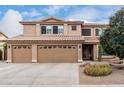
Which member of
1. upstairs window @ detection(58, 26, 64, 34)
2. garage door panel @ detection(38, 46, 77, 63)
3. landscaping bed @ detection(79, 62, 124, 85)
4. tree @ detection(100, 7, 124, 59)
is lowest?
landscaping bed @ detection(79, 62, 124, 85)

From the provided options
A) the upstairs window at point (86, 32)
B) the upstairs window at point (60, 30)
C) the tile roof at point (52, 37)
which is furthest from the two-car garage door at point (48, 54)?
the upstairs window at point (86, 32)

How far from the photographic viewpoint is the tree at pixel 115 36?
Answer: 19797 millimetres

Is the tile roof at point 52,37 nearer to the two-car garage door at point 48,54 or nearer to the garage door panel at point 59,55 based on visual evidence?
the two-car garage door at point 48,54

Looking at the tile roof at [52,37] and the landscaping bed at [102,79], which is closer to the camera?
the landscaping bed at [102,79]

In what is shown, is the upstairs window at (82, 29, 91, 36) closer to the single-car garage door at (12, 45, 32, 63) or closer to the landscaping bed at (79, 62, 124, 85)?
the single-car garage door at (12, 45, 32, 63)

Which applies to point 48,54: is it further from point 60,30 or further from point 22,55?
point 60,30

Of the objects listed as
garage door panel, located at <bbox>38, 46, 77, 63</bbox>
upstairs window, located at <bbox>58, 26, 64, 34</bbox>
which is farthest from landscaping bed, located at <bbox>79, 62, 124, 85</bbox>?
upstairs window, located at <bbox>58, 26, 64, 34</bbox>

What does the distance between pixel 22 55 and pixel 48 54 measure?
113 inches

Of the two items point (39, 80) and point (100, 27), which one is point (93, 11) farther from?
point (39, 80)

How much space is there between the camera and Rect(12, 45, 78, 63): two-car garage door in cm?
3000

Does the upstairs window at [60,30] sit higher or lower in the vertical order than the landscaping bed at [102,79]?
higher

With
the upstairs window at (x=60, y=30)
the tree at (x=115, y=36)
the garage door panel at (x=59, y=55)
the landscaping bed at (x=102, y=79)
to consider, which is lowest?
the landscaping bed at (x=102, y=79)

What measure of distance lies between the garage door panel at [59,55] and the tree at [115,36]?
8.96m

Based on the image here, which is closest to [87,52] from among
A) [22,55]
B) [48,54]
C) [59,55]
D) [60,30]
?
[60,30]
